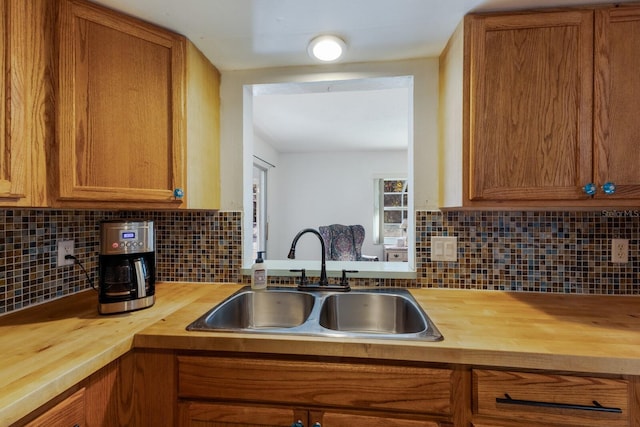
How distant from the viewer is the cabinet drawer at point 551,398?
29.2 inches

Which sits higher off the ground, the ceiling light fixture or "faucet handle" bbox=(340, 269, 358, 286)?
the ceiling light fixture

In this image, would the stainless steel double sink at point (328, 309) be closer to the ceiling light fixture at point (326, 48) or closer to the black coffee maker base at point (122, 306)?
the black coffee maker base at point (122, 306)

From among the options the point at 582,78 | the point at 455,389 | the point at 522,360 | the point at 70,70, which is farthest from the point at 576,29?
the point at 70,70

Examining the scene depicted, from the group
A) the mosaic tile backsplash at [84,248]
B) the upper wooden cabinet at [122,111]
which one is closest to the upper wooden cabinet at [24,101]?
the upper wooden cabinet at [122,111]

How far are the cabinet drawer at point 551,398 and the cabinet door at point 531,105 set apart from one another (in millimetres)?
571

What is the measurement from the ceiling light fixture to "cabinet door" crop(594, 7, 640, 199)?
93 cm

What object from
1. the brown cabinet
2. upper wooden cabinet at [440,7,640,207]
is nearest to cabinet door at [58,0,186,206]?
the brown cabinet

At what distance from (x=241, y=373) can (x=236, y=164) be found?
3.30 ft

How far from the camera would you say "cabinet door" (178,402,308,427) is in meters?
0.83

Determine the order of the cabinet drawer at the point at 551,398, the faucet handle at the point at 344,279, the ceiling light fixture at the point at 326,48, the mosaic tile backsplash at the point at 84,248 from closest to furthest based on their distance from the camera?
the cabinet drawer at the point at 551,398 < the mosaic tile backsplash at the point at 84,248 < the ceiling light fixture at the point at 326,48 < the faucet handle at the point at 344,279

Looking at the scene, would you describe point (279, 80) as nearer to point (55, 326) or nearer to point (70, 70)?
point (70, 70)

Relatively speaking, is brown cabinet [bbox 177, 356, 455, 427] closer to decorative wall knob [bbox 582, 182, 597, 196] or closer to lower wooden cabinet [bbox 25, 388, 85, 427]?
lower wooden cabinet [bbox 25, 388, 85, 427]

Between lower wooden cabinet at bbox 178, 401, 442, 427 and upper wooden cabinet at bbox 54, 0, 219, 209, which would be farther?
upper wooden cabinet at bbox 54, 0, 219, 209

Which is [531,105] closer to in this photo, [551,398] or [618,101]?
[618,101]
